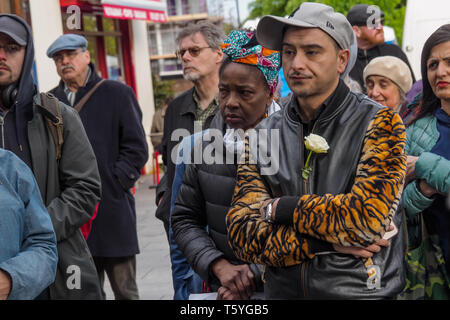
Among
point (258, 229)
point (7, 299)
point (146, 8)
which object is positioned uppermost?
point (146, 8)

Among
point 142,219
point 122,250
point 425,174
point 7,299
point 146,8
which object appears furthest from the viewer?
point 146,8

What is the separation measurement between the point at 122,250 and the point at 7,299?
2546mm

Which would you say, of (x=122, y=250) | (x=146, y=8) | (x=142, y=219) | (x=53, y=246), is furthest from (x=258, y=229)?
(x=146, y=8)

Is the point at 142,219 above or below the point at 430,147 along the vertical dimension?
below

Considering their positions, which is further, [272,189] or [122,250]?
[122,250]

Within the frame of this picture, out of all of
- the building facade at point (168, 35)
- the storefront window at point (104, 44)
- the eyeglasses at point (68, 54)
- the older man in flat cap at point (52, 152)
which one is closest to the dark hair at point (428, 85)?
the older man in flat cap at point (52, 152)

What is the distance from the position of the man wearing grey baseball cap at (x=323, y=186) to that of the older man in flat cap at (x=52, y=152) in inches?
43.2

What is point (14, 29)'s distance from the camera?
3.04m

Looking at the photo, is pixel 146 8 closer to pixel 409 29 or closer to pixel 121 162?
pixel 409 29

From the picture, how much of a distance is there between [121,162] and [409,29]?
4.39m

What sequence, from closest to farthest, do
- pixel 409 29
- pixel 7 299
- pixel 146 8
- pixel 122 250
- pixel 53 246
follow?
pixel 7 299, pixel 53 246, pixel 122 250, pixel 409 29, pixel 146 8

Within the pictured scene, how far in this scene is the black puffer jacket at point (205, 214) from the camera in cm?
250

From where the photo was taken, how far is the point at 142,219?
32.1ft

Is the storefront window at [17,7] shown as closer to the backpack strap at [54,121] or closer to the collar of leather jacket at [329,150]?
the backpack strap at [54,121]
